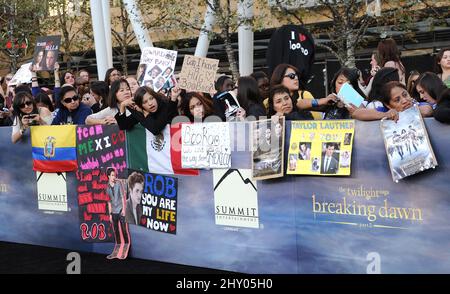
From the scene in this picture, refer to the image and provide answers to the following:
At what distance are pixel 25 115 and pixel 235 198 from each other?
3349 mm

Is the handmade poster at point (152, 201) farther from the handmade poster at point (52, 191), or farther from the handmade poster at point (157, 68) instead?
the handmade poster at point (52, 191)

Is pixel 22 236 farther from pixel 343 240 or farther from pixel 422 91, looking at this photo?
pixel 422 91

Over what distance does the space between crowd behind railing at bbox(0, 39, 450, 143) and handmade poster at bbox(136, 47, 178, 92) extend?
269 millimetres

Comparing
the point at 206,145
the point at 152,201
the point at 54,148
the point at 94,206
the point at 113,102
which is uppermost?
the point at 113,102

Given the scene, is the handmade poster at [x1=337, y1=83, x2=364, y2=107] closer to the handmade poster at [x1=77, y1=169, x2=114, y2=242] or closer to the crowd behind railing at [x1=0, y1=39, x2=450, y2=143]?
the crowd behind railing at [x1=0, y1=39, x2=450, y2=143]

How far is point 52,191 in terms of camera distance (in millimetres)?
9023

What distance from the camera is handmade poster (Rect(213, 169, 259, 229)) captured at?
6.94m

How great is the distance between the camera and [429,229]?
575 centimetres

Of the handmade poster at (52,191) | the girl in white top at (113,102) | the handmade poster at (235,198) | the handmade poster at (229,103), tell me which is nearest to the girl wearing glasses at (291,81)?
the handmade poster at (229,103)

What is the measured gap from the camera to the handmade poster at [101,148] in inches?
321

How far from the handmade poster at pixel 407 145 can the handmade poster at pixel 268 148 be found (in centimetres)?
102

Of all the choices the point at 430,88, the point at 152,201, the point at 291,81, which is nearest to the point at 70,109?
the point at 152,201

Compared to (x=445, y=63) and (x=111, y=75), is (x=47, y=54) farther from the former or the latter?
(x=445, y=63)
